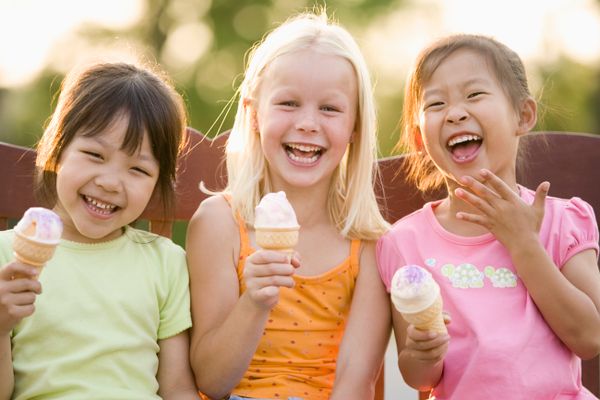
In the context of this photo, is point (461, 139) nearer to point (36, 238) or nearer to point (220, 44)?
point (36, 238)

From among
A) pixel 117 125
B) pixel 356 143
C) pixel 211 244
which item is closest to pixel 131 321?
pixel 211 244

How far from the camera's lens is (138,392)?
8.52 feet

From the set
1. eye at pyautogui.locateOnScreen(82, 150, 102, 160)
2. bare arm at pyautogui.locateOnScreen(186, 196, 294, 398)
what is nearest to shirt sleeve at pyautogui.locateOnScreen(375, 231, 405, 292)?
bare arm at pyautogui.locateOnScreen(186, 196, 294, 398)

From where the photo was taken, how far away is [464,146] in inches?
115

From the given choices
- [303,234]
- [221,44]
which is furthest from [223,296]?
[221,44]

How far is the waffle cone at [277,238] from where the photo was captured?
2443 millimetres

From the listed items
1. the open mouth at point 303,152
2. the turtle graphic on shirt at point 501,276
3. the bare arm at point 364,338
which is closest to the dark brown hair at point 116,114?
the open mouth at point 303,152

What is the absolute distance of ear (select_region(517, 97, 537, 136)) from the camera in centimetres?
301

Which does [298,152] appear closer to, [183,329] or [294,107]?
[294,107]

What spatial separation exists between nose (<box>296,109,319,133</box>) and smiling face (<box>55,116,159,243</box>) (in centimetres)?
53

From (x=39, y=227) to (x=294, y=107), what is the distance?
1.06 meters

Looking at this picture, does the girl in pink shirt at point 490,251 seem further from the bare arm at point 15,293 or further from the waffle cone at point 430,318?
the bare arm at point 15,293

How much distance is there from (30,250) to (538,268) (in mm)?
1549

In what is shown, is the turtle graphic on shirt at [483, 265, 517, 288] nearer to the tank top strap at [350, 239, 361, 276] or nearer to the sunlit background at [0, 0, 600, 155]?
the tank top strap at [350, 239, 361, 276]
